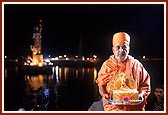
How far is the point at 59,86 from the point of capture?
4484 mm

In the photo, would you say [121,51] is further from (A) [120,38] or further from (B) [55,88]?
(B) [55,88]

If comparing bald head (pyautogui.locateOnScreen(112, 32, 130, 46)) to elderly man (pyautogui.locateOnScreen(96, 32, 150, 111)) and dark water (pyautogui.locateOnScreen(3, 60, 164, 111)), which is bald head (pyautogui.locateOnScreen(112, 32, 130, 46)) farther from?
dark water (pyautogui.locateOnScreen(3, 60, 164, 111))

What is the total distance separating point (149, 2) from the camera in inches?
175

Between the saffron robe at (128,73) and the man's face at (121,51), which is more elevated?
the man's face at (121,51)

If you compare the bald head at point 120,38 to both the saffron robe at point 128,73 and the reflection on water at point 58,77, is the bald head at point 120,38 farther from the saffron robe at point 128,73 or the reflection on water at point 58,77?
the reflection on water at point 58,77

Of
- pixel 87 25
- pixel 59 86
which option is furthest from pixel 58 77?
pixel 87 25

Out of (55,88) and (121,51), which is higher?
(121,51)

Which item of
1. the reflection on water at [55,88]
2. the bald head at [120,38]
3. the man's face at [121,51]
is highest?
the bald head at [120,38]

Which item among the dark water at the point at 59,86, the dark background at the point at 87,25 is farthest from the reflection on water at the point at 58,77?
the dark background at the point at 87,25

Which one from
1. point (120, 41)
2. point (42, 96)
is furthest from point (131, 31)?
point (42, 96)

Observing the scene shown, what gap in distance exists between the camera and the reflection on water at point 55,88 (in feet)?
14.7

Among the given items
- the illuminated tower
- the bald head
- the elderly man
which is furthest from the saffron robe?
the illuminated tower

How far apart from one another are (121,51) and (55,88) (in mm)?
633

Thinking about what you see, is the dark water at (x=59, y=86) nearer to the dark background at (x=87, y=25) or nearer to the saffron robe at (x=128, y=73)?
the saffron robe at (x=128, y=73)
